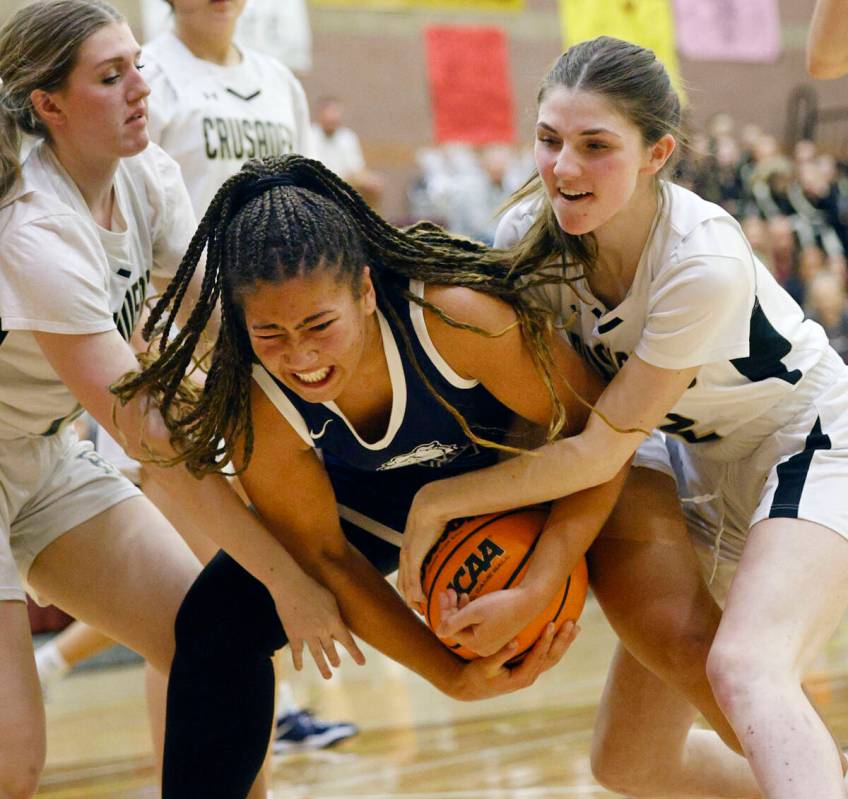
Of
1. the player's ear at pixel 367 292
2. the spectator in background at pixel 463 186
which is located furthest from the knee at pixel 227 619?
the spectator in background at pixel 463 186

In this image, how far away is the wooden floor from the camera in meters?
3.94

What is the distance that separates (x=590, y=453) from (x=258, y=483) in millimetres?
694

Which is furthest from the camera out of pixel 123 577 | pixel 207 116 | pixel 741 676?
pixel 207 116

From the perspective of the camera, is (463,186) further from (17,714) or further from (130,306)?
(17,714)

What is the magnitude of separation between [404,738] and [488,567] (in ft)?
7.58

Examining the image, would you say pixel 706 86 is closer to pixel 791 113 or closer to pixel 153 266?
pixel 791 113

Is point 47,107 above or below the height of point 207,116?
above

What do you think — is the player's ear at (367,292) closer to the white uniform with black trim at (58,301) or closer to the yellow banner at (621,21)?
the white uniform with black trim at (58,301)

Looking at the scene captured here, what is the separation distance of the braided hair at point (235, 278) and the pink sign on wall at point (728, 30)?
1170 cm

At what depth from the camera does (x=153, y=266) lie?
9.69 feet

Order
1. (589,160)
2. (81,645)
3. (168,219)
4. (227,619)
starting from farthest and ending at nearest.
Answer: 1. (81,645)
2. (168,219)
3. (227,619)
4. (589,160)

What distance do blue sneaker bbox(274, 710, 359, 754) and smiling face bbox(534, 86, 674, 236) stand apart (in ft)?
8.97

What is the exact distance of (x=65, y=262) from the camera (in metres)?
2.45

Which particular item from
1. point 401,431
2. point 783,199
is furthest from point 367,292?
point 783,199
